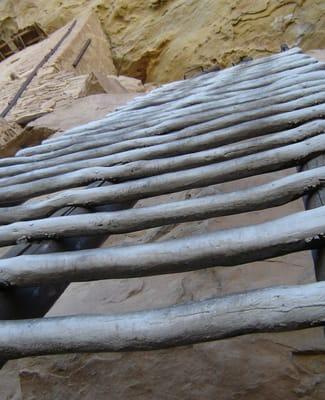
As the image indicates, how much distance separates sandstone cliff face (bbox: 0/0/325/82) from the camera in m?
6.21

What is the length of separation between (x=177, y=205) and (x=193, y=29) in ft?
21.6

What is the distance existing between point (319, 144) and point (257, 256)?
0.40 metres

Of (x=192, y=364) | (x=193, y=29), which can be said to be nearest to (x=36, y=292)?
(x=192, y=364)

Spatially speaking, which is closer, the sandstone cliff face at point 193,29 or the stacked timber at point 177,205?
the stacked timber at point 177,205

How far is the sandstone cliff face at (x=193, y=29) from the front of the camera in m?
6.21

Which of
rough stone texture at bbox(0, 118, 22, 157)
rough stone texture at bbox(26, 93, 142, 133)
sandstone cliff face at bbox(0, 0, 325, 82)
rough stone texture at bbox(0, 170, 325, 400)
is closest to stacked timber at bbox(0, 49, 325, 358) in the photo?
rough stone texture at bbox(0, 170, 325, 400)

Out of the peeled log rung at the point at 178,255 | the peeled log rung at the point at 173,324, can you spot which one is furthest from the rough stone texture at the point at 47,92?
the peeled log rung at the point at 173,324

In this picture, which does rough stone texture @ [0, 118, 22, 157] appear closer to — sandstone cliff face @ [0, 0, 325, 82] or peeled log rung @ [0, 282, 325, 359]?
sandstone cliff face @ [0, 0, 325, 82]

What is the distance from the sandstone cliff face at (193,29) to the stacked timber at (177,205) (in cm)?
456

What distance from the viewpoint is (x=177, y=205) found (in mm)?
1026

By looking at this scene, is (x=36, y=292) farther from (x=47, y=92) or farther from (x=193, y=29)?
(x=193, y=29)

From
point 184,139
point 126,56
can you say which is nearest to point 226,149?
point 184,139

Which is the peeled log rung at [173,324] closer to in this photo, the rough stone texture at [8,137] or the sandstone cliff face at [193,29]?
the rough stone texture at [8,137]

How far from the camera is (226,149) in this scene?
127cm
